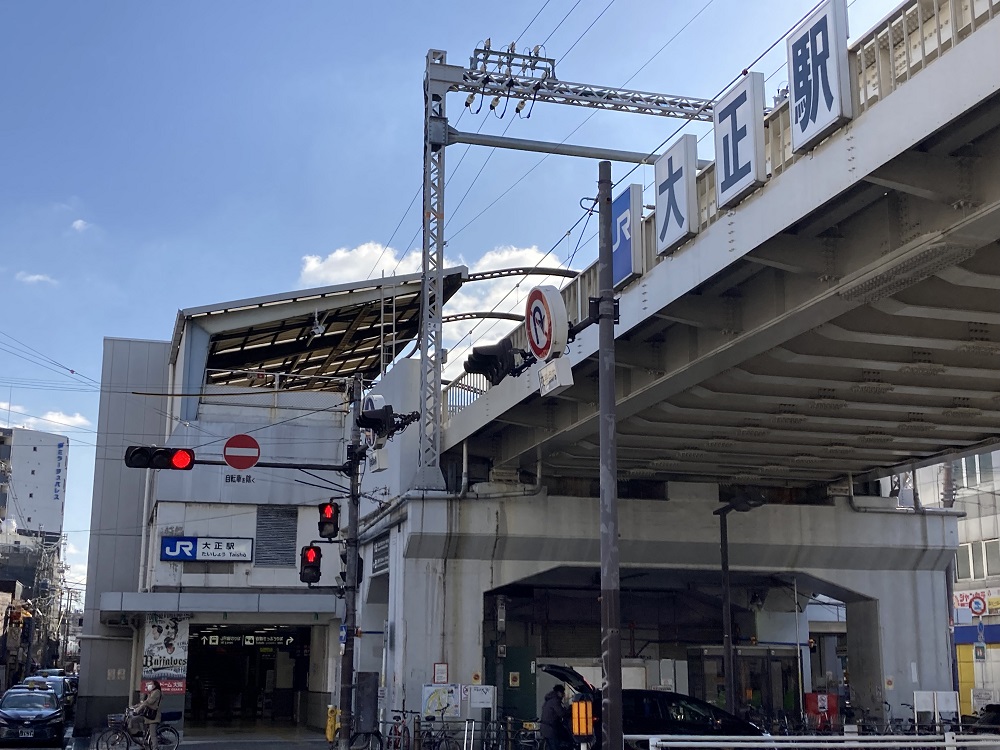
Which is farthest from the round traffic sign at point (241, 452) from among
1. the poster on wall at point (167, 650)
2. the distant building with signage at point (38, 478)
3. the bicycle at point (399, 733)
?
the distant building with signage at point (38, 478)

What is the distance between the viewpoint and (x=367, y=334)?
48.8 meters

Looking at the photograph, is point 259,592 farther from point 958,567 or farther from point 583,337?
point 958,567

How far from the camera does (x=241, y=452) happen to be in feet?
62.1

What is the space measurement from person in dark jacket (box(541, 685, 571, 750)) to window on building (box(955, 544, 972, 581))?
42434 millimetres

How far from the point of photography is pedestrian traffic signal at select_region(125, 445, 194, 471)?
60.1ft

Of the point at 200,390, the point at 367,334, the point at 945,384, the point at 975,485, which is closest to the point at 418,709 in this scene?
the point at 945,384

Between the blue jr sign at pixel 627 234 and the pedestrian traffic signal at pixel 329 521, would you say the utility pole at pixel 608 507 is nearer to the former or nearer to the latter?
the blue jr sign at pixel 627 234

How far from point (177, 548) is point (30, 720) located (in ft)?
27.3

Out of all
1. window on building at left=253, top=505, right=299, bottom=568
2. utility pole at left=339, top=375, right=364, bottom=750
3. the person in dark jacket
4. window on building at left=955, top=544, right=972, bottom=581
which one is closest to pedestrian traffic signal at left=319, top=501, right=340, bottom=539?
utility pole at left=339, top=375, right=364, bottom=750

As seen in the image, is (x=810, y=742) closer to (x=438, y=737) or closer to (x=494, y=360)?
(x=494, y=360)

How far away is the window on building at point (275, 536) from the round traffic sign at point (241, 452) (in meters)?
22.1

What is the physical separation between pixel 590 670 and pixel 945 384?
50.4 ft

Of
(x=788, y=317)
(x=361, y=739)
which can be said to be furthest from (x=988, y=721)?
(x=788, y=317)

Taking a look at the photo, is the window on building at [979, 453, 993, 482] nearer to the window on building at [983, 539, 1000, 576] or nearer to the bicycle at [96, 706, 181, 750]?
the window on building at [983, 539, 1000, 576]
